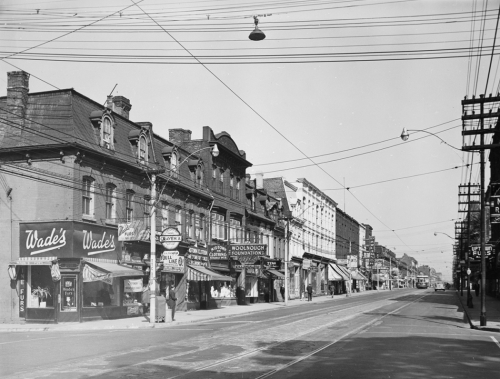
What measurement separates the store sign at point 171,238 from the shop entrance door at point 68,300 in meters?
4.79

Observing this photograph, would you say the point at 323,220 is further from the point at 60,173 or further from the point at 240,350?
the point at 240,350

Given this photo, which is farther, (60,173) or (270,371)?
(60,173)

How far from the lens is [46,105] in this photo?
98.9ft

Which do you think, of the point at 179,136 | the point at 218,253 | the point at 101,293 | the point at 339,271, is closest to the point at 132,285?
the point at 101,293

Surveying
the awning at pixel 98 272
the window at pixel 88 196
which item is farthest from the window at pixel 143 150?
the awning at pixel 98 272

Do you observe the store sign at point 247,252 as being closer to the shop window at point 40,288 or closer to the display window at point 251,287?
the display window at point 251,287

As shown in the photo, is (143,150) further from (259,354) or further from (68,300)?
(259,354)

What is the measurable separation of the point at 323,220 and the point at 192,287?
44.5 metres

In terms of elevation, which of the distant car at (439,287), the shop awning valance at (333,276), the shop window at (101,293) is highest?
the shop window at (101,293)

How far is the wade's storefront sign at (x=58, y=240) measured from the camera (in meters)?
28.6

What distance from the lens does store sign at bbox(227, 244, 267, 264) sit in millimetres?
44359

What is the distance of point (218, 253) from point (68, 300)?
16630mm

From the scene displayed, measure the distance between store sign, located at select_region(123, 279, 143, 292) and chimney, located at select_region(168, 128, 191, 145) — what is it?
15887 mm

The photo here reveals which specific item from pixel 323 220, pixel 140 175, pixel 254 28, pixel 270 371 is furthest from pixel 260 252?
pixel 323 220
